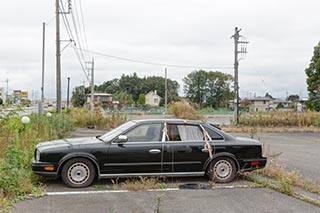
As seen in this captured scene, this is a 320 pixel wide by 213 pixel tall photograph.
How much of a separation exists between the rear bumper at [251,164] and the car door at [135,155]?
1.84 metres

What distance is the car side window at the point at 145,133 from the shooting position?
754cm

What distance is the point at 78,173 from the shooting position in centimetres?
704

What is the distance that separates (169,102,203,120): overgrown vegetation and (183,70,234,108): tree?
5615 cm

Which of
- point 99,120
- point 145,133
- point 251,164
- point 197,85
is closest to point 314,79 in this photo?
point 99,120

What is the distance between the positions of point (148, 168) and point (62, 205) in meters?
2.08

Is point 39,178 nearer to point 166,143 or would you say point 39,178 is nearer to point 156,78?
point 166,143

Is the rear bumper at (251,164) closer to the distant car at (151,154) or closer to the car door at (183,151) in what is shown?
the distant car at (151,154)

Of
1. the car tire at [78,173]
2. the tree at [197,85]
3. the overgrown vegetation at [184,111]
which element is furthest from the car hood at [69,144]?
the tree at [197,85]

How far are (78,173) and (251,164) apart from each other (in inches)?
145

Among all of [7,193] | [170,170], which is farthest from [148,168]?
[7,193]

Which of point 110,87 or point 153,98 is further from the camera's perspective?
point 110,87

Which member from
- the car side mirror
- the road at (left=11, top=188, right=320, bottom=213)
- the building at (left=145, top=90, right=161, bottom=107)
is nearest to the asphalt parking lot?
the road at (left=11, top=188, right=320, bottom=213)

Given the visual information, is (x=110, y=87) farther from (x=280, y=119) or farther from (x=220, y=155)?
(x=220, y=155)

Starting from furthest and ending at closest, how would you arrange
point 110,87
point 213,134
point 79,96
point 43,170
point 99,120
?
point 110,87 < point 79,96 < point 99,120 < point 213,134 < point 43,170
